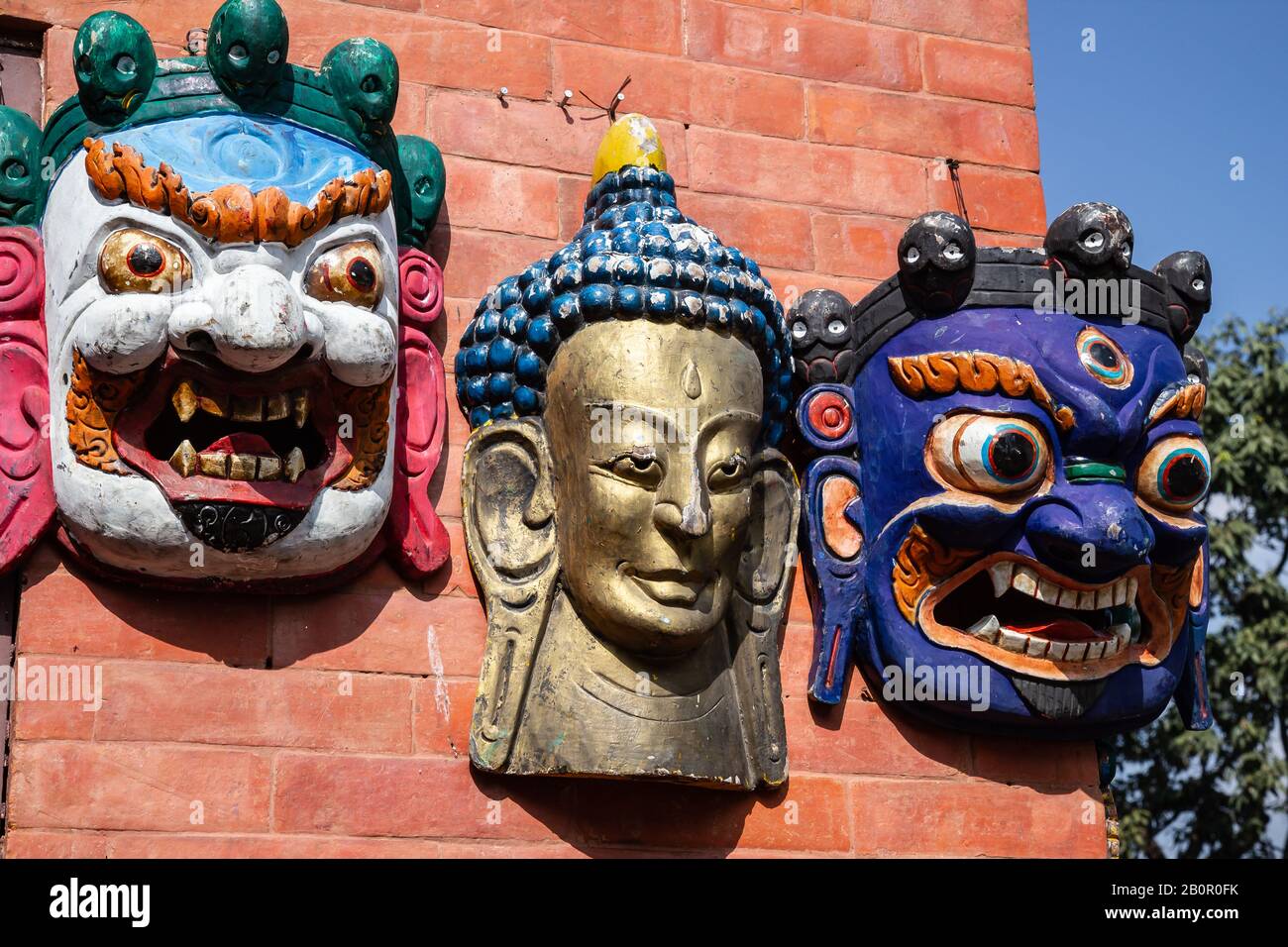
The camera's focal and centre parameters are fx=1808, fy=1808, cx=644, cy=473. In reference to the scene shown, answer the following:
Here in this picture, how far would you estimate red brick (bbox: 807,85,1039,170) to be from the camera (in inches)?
217

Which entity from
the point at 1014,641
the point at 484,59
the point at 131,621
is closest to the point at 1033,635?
the point at 1014,641

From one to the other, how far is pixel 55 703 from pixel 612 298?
165 cm

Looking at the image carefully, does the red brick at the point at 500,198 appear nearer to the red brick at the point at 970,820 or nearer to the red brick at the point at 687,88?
the red brick at the point at 687,88

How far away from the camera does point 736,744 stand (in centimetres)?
459

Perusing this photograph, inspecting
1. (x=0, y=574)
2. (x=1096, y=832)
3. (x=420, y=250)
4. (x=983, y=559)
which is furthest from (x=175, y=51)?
(x=1096, y=832)

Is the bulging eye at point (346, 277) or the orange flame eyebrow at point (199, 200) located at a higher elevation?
the orange flame eyebrow at point (199, 200)

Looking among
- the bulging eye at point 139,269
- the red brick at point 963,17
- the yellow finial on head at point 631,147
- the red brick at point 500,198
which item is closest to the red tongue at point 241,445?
the bulging eye at point 139,269

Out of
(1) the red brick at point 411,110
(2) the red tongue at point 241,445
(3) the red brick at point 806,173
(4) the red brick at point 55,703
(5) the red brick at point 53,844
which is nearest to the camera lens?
(5) the red brick at point 53,844

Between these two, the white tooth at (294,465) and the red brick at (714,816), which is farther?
the red brick at (714,816)

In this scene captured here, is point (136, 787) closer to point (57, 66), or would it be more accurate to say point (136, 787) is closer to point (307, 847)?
point (307, 847)

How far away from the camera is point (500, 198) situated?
5.04 meters

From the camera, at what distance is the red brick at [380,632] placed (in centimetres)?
445

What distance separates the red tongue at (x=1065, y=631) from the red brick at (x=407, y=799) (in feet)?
4.42

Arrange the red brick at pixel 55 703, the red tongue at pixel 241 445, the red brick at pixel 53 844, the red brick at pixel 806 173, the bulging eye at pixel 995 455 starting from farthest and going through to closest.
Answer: the red brick at pixel 806 173 < the bulging eye at pixel 995 455 < the red tongue at pixel 241 445 < the red brick at pixel 55 703 < the red brick at pixel 53 844
